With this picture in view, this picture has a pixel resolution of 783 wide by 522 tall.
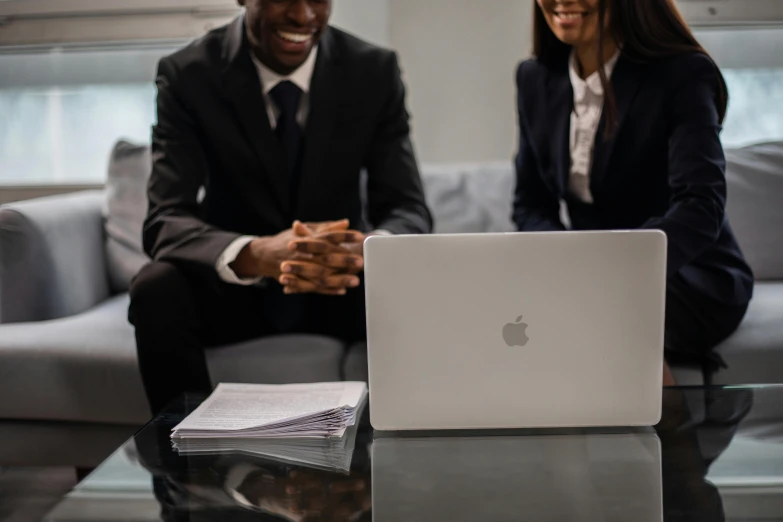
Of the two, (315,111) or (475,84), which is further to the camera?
(475,84)

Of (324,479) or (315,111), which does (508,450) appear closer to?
(324,479)

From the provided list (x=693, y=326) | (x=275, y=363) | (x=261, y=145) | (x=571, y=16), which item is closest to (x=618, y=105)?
(x=571, y=16)

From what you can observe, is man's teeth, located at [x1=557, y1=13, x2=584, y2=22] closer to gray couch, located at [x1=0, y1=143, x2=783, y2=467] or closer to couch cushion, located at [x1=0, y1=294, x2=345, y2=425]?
gray couch, located at [x1=0, y1=143, x2=783, y2=467]

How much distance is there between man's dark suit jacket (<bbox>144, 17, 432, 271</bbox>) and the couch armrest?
0.30 metres

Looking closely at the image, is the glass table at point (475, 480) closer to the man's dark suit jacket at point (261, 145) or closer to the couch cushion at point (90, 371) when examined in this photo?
the couch cushion at point (90, 371)

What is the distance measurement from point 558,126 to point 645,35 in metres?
0.25

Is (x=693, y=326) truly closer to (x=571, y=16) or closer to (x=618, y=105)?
(x=618, y=105)

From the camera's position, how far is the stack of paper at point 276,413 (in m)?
1.02

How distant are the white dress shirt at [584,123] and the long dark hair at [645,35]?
0.15 ft

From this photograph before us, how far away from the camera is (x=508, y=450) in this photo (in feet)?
3.11

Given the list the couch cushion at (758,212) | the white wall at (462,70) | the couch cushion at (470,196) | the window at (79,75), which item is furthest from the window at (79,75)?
the couch cushion at (758,212)

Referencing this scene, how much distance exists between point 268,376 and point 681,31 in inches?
40.5

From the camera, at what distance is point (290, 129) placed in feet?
5.82

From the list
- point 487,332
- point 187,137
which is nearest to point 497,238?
point 487,332
